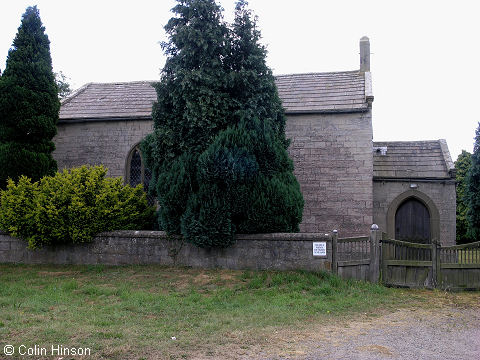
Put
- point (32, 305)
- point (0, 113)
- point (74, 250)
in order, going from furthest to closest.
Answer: point (0, 113)
point (74, 250)
point (32, 305)

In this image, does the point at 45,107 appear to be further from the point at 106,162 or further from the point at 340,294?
the point at 340,294

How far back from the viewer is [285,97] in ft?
55.2

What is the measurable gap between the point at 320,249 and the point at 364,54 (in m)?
10.5

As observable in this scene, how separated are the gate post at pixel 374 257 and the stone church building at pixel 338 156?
446 cm

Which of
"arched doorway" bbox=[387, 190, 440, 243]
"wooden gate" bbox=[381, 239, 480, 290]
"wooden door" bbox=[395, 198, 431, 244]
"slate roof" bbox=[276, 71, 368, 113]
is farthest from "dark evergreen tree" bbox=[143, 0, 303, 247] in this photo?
"wooden door" bbox=[395, 198, 431, 244]

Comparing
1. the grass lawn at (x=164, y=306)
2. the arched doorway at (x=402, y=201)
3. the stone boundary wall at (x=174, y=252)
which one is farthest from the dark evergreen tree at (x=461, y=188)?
the stone boundary wall at (x=174, y=252)

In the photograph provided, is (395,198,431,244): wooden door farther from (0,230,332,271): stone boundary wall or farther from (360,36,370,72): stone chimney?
(0,230,332,271): stone boundary wall

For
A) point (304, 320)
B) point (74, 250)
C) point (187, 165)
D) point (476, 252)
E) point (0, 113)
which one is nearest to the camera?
point (304, 320)

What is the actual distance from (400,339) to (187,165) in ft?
22.1

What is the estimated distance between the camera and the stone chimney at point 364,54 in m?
17.9

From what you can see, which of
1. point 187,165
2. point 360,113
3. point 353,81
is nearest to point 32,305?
point 187,165

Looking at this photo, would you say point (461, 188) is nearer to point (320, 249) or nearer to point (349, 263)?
point (349, 263)

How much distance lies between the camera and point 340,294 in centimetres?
938

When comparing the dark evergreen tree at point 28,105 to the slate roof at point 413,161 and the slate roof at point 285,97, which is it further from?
the slate roof at point 413,161
